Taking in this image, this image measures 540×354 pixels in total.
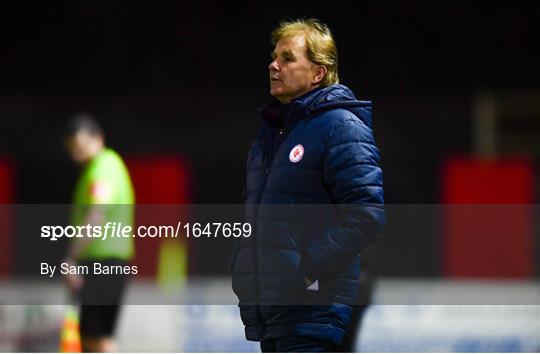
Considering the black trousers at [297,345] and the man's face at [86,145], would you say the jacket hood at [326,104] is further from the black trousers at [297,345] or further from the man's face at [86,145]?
the man's face at [86,145]

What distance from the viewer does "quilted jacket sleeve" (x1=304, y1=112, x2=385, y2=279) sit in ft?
11.0

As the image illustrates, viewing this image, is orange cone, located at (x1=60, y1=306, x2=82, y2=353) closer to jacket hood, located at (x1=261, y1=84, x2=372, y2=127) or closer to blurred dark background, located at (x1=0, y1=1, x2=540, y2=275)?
jacket hood, located at (x1=261, y1=84, x2=372, y2=127)

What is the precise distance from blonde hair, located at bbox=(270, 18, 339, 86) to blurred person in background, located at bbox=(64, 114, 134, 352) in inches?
99.7

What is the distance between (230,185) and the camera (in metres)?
12.1

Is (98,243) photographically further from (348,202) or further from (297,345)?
(348,202)

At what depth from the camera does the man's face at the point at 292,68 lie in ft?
11.4

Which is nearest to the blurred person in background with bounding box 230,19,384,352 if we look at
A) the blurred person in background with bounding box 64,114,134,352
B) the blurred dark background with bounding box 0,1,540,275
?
the blurred person in background with bounding box 64,114,134,352

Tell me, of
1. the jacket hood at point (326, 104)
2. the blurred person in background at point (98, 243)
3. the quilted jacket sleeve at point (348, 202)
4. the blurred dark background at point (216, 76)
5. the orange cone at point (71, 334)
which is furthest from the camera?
the blurred dark background at point (216, 76)

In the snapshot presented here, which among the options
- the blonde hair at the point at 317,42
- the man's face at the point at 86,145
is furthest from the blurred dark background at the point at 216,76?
the blonde hair at the point at 317,42

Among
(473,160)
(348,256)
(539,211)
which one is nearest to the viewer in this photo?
(348,256)

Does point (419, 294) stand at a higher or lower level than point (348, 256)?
lower

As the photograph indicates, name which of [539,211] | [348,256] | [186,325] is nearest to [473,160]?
[539,211]

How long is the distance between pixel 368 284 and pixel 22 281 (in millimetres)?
4560

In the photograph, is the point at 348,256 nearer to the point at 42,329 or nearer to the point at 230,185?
the point at 42,329
